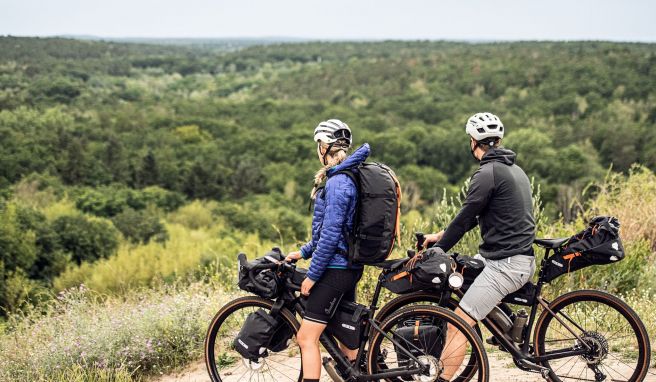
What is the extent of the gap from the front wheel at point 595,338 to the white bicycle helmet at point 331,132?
72.9 inches

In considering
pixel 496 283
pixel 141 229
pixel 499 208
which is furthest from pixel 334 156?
pixel 141 229

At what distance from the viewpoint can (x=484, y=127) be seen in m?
4.34

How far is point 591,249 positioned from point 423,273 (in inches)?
44.4

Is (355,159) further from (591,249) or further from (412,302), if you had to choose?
(591,249)

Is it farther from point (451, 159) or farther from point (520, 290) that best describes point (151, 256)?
point (451, 159)

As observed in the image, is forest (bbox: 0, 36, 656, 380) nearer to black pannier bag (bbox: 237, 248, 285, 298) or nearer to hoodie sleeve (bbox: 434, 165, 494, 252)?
black pannier bag (bbox: 237, 248, 285, 298)

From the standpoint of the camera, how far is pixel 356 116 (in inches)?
3132

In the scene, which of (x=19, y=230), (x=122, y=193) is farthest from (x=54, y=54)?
(x=19, y=230)

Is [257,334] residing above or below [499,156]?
below

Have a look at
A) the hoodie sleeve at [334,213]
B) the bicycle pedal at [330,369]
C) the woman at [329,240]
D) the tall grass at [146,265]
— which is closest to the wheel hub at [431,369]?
the bicycle pedal at [330,369]

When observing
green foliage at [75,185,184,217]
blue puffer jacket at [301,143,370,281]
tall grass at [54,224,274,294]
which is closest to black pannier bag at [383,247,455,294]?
blue puffer jacket at [301,143,370,281]

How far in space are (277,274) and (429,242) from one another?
3.59 ft

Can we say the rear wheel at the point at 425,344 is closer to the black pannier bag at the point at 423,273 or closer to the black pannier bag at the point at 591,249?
the black pannier bag at the point at 423,273

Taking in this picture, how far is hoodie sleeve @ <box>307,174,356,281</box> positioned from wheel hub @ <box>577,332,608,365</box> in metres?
1.86
